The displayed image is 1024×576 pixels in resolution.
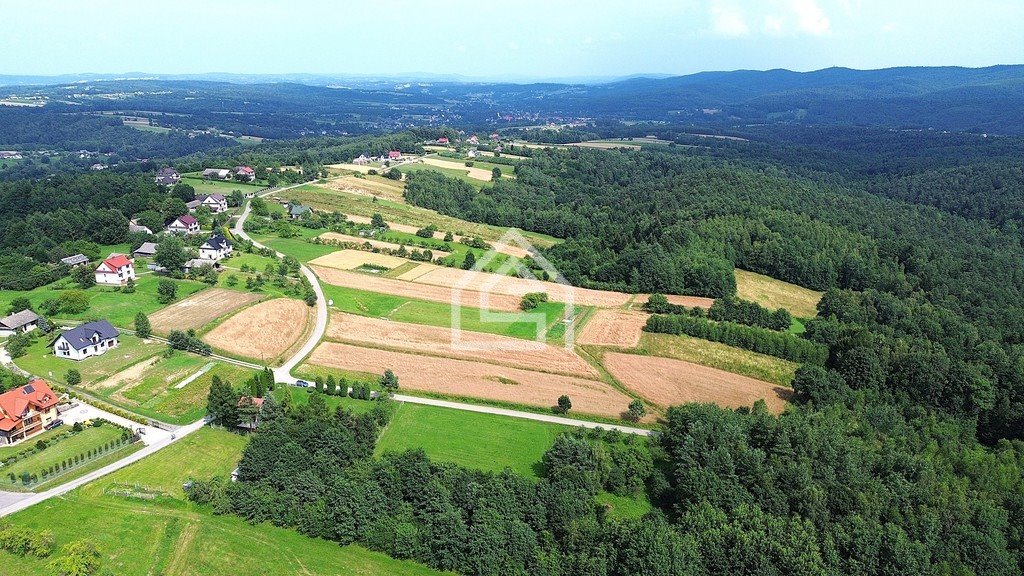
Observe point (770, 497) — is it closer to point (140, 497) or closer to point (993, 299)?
point (140, 497)

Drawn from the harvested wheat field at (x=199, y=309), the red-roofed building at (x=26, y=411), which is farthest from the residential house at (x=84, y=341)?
→ the red-roofed building at (x=26, y=411)

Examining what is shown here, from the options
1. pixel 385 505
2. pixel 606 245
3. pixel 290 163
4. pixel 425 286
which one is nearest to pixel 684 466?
pixel 385 505

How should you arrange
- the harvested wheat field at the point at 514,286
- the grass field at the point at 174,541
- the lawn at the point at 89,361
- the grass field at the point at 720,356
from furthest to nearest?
the harvested wheat field at the point at 514,286, the grass field at the point at 720,356, the lawn at the point at 89,361, the grass field at the point at 174,541

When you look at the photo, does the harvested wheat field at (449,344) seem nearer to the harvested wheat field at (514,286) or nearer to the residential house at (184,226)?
the harvested wheat field at (514,286)

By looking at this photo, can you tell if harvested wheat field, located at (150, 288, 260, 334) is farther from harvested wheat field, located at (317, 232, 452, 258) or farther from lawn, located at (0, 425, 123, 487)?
harvested wheat field, located at (317, 232, 452, 258)

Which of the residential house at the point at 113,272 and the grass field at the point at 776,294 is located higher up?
the residential house at the point at 113,272
